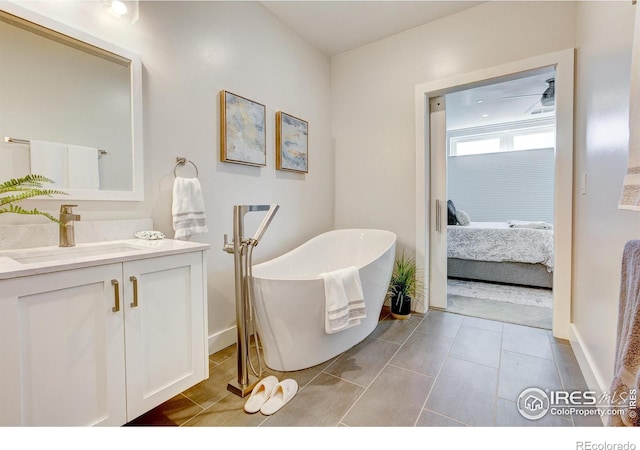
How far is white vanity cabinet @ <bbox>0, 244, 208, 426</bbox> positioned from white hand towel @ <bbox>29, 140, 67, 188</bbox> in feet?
2.19

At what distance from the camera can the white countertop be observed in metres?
0.88

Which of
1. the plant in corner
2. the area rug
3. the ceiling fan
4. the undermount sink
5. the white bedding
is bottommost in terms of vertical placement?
the area rug

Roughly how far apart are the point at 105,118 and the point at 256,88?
1147 mm

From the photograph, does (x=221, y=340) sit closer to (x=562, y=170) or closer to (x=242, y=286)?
(x=242, y=286)

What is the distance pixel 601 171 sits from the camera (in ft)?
4.80

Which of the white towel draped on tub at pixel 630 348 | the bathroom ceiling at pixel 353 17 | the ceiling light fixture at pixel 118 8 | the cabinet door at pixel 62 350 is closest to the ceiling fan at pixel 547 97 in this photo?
the bathroom ceiling at pixel 353 17

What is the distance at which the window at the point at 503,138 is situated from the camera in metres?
5.47

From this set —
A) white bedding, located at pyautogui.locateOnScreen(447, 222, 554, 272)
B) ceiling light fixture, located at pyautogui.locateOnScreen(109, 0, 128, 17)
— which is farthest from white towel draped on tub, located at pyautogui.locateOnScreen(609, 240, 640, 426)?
white bedding, located at pyautogui.locateOnScreen(447, 222, 554, 272)

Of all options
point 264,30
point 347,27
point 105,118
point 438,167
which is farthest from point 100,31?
point 438,167

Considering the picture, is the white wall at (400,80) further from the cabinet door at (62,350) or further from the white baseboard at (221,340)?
the cabinet door at (62,350)

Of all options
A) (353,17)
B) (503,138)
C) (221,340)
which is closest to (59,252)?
(221,340)

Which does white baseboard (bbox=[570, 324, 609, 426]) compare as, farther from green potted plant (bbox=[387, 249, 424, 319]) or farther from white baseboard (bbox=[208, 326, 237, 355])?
white baseboard (bbox=[208, 326, 237, 355])

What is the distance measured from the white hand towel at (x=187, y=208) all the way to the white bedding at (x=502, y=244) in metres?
3.31

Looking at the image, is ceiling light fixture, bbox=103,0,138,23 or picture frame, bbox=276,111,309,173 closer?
ceiling light fixture, bbox=103,0,138,23
